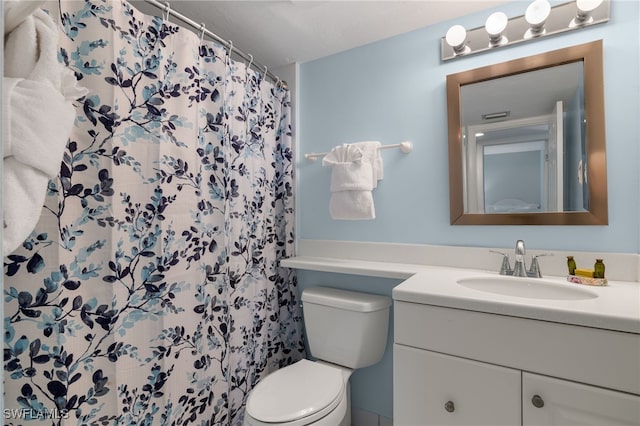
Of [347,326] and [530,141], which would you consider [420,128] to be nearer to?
[530,141]

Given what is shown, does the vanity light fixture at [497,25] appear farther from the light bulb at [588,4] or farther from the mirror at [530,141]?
the light bulb at [588,4]

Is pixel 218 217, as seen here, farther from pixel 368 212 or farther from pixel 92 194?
pixel 368 212

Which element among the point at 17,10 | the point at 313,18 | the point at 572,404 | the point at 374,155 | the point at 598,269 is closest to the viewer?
the point at 17,10

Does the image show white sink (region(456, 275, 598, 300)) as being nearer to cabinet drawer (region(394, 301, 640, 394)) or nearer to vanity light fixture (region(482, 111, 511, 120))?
cabinet drawer (region(394, 301, 640, 394))

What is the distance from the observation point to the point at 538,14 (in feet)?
4.13

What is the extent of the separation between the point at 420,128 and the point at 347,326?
42.1 inches

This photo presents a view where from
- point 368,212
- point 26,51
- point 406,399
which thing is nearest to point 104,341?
point 26,51

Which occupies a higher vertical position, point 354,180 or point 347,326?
point 354,180

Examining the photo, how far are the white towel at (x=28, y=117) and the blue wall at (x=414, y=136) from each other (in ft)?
4.31

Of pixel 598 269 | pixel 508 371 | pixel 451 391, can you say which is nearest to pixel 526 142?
pixel 598 269

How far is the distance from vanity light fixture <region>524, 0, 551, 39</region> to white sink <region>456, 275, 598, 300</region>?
41.4 inches

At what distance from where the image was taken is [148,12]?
59.1 inches

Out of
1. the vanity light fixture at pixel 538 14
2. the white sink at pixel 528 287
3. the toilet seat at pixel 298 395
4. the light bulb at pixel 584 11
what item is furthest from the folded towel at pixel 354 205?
the light bulb at pixel 584 11

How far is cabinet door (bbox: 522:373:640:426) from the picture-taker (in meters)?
0.80
